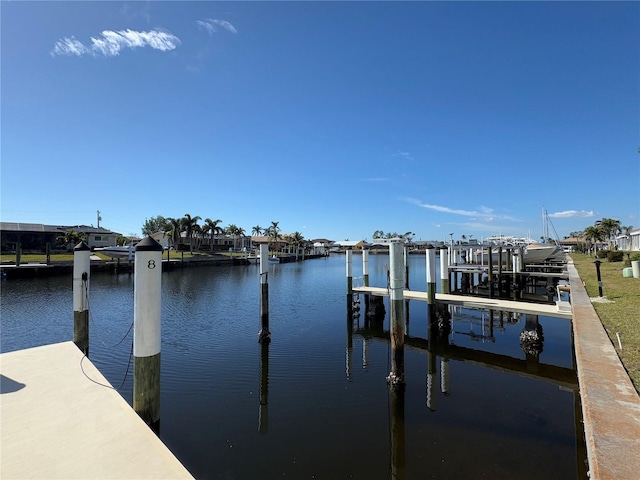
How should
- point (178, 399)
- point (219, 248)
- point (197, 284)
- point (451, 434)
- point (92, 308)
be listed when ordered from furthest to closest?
point (219, 248)
point (197, 284)
point (92, 308)
point (178, 399)
point (451, 434)

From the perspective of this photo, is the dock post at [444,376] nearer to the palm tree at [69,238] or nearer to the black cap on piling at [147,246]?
the black cap on piling at [147,246]

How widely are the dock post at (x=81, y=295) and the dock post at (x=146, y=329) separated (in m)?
4.52

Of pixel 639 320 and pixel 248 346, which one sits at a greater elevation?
pixel 639 320

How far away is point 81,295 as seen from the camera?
859cm

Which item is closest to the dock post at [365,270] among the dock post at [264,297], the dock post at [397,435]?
the dock post at [264,297]

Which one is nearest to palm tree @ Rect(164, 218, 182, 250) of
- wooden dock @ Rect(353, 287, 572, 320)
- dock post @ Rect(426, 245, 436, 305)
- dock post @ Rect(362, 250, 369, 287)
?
dock post @ Rect(362, 250, 369, 287)

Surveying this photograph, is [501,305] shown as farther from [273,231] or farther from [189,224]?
[273,231]

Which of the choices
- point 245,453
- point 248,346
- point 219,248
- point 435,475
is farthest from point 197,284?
point 219,248

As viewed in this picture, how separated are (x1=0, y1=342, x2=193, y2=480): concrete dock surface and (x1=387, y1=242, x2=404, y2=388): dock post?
661 cm

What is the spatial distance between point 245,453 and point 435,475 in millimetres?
3757

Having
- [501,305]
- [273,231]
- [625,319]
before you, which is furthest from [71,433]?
[273,231]

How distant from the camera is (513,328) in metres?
16.9

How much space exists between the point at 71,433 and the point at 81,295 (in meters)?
5.18

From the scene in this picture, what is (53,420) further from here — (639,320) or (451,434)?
(639,320)
